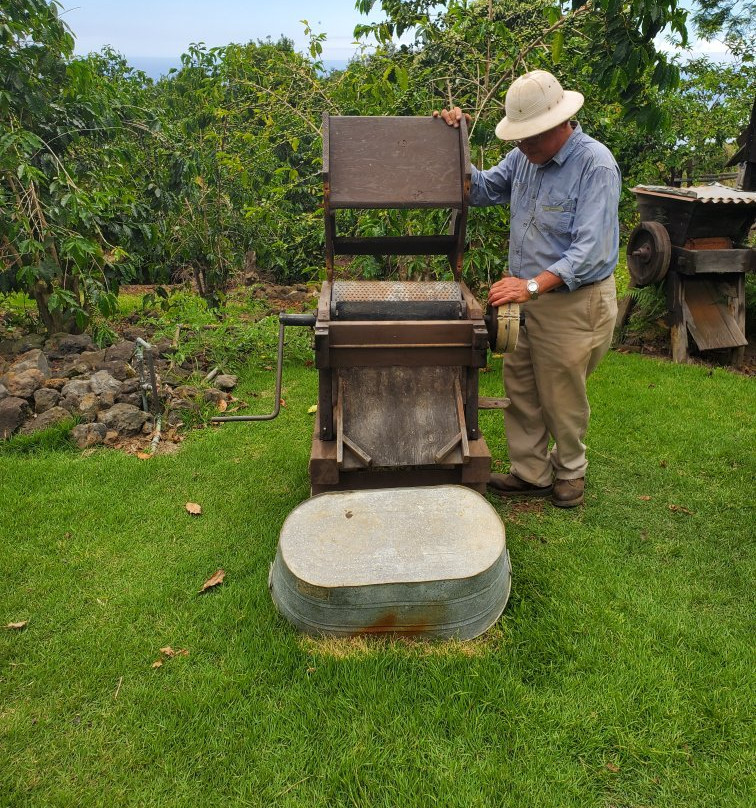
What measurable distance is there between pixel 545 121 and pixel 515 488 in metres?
2.24

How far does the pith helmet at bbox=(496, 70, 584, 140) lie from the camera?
10.5ft

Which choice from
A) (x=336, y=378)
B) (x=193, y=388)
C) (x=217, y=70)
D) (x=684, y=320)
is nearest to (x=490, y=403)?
(x=336, y=378)

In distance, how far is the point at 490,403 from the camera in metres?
3.62

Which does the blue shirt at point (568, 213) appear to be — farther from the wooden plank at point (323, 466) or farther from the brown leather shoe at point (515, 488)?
the wooden plank at point (323, 466)

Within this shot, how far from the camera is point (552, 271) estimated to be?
3.31m

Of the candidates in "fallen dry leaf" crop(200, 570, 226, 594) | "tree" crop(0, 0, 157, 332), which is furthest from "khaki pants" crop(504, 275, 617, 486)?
"tree" crop(0, 0, 157, 332)

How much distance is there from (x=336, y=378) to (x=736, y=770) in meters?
2.33

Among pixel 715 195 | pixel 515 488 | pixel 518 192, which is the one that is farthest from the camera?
pixel 715 195

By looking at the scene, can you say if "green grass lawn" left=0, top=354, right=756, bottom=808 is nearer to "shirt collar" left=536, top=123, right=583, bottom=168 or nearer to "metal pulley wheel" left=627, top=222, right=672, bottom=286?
"shirt collar" left=536, top=123, right=583, bottom=168

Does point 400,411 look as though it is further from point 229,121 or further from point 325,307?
point 229,121

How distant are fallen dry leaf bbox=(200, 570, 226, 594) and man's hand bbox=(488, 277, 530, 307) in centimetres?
200

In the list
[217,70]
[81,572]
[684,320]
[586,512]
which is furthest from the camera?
[217,70]

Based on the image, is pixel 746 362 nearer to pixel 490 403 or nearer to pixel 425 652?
pixel 490 403

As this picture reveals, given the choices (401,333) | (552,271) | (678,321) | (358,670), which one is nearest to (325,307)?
(401,333)
